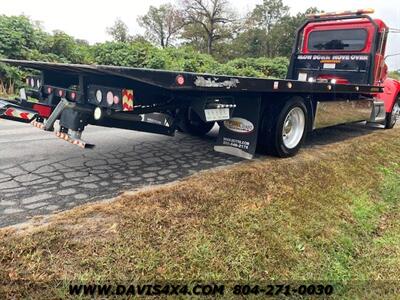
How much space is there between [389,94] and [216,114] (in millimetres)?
6166

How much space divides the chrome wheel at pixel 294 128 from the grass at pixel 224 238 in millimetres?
880

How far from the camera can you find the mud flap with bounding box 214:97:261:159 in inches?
181

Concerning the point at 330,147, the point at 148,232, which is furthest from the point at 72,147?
the point at 330,147

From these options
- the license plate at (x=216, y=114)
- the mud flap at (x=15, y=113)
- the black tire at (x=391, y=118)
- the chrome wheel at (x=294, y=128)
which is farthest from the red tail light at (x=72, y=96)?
the black tire at (x=391, y=118)

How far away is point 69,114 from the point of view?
3520 mm

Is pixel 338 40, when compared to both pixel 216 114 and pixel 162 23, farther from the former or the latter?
pixel 162 23

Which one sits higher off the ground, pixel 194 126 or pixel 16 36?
pixel 16 36

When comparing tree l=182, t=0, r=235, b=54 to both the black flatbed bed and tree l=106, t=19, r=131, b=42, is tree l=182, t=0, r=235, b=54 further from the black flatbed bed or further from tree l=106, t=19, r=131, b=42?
the black flatbed bed

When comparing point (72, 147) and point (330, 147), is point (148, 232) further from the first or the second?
point (330, 147)

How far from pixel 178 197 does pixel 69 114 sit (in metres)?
1.39

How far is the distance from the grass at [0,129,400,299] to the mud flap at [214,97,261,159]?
0.49 meters

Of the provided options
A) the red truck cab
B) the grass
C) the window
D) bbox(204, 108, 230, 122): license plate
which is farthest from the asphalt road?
the window

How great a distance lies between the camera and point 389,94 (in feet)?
27.6

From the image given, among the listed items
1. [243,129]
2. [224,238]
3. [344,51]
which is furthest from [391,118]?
[224,238]
